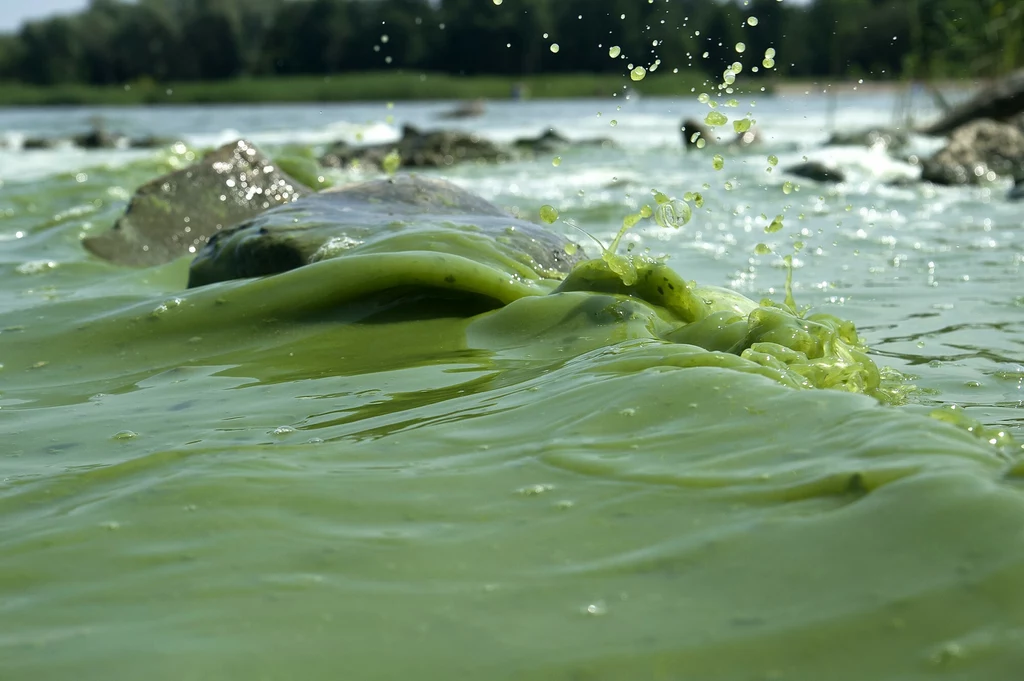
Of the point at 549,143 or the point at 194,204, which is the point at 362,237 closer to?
the point at 194,204

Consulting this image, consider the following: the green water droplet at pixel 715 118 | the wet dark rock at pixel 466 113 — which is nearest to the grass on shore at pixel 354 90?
the wet dark rock at pixel 466 113

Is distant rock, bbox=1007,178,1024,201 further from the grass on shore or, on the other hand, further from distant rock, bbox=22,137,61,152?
the grass on shore

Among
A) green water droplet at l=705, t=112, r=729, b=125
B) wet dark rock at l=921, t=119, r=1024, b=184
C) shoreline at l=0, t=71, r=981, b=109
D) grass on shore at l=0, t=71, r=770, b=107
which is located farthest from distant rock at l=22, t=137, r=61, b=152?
shoreline at l=0, t=71, r=981, b=109

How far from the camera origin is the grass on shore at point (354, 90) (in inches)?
2161

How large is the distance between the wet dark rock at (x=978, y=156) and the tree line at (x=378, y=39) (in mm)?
22104

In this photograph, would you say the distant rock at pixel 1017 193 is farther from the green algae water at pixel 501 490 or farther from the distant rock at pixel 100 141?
the distant rock at pixel 100 141

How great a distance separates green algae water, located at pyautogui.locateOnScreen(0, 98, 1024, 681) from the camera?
1.55m

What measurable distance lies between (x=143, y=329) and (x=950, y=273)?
4326mm

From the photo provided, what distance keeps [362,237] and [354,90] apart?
168ft

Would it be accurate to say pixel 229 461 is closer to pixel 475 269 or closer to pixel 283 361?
pixel 283 361

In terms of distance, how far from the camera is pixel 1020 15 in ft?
47.4

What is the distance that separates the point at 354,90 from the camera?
53.7m

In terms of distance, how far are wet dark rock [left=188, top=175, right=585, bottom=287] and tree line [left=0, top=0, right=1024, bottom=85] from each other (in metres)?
31.0

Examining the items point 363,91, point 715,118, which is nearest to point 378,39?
point 363,91
